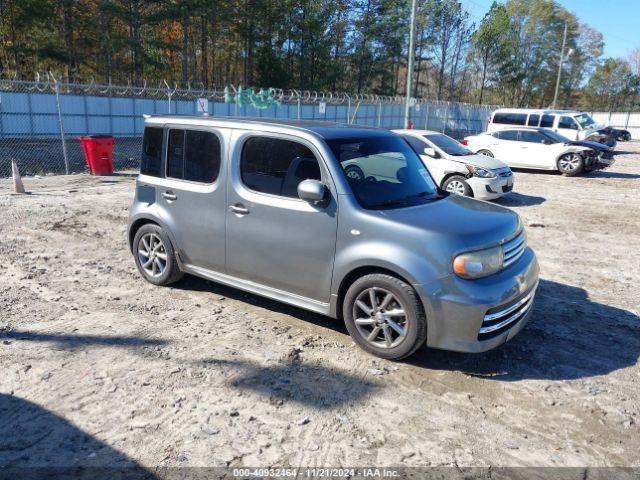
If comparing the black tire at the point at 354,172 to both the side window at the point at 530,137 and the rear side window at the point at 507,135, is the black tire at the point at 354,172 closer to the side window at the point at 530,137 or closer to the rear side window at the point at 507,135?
the rear side window at the point at 507,135

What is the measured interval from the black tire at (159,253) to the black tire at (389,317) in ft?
7.16

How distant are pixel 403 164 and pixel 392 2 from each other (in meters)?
54.2

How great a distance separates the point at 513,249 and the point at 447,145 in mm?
8108

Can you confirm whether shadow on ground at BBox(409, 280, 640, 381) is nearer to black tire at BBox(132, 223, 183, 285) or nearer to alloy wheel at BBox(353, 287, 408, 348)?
alloy wheel at BBox(353, 287, 408, 348)

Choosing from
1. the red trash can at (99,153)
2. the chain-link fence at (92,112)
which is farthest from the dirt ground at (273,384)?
the chain-link fence at (92,112)

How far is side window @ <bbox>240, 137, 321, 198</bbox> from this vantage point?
4.41 m

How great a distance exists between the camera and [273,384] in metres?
3.77

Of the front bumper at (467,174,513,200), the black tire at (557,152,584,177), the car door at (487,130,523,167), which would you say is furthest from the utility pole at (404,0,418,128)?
the front bumper at (467,174,513,200)

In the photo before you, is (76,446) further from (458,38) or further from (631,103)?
(631,103)

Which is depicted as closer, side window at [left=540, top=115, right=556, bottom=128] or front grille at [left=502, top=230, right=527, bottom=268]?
front grille at [left=502, top=230, right=527, bottom=268]

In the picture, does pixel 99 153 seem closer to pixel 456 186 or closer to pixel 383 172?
pixel 456 186

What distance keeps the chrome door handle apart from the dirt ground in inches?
41.1

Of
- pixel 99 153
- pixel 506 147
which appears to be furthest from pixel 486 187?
pixel 99 153

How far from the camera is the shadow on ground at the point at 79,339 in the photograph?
4.31 metres
